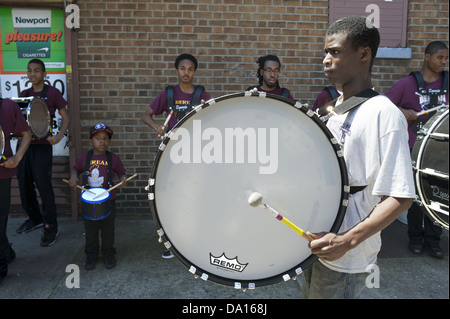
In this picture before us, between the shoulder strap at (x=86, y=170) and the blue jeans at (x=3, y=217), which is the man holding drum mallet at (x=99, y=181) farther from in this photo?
the blue jeans at (x=3, y=217)

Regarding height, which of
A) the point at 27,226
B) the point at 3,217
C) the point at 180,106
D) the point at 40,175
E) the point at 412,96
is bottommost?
the point at 27,226

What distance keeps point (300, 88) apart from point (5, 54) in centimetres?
394

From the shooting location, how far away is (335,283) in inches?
68.4

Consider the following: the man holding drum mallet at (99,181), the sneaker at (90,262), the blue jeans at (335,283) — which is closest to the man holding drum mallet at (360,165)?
the blue jeans at (335,283)

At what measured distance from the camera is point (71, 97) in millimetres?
4848

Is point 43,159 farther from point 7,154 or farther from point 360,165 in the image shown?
point 360,165

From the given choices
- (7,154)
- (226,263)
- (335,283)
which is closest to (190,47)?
(7,154)

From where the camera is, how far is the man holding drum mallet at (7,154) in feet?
11.0

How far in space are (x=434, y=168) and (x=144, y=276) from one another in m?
2.69

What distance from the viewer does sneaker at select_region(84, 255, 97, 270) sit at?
370cm

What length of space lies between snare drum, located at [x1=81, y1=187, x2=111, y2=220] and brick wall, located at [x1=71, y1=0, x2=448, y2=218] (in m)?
1.50

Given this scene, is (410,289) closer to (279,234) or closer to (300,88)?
(279,234)

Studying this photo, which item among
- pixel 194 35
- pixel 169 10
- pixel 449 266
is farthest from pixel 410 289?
pixel 169 10

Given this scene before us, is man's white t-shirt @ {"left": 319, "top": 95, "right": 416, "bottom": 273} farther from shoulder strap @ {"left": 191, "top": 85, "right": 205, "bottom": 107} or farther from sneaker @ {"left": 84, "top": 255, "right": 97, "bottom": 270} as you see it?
sneaker @ {"left": 84, "top": 255, "right": 97, "bottom": 270}
